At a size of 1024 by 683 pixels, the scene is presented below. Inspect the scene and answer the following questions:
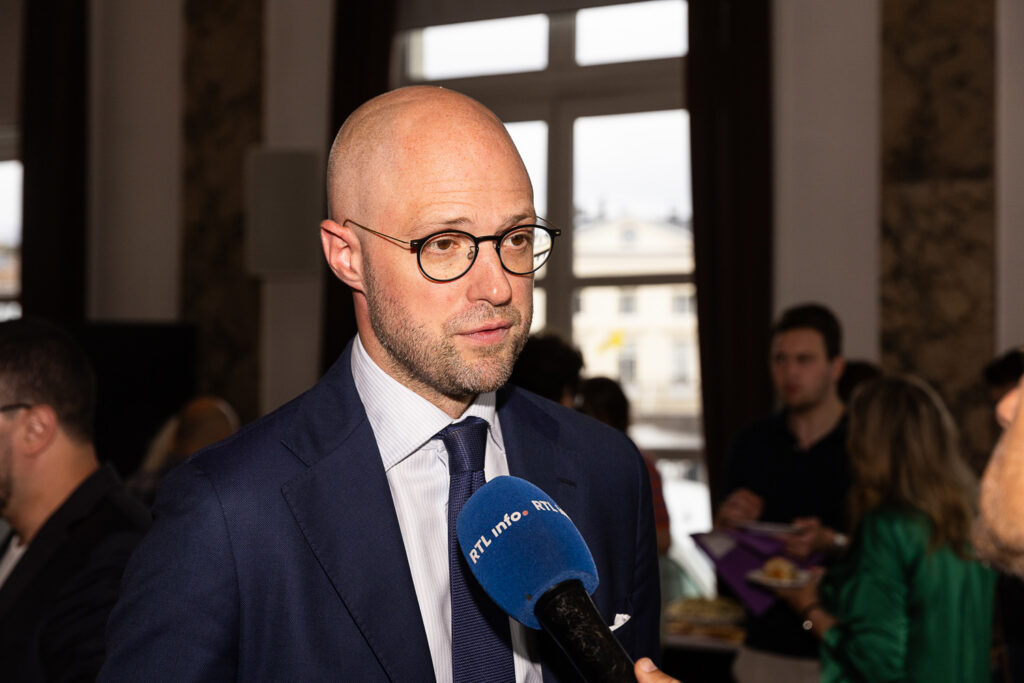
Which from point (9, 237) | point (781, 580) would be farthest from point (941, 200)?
point (9, 237)

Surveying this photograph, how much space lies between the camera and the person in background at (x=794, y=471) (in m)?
3.31

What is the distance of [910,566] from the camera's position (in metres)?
2.63

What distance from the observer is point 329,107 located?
6.67 metres

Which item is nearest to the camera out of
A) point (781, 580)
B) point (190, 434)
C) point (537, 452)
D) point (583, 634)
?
point (583, 634)

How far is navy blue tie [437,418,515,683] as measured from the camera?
118 cm

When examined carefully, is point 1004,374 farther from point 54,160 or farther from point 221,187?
point 54,160

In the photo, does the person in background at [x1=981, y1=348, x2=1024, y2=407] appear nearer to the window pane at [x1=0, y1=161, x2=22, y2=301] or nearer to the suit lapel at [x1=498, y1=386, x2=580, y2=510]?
the suit lapel at [x1=498, y1=386, x2=580, y2=510]

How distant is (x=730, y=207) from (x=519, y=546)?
4.95 metres

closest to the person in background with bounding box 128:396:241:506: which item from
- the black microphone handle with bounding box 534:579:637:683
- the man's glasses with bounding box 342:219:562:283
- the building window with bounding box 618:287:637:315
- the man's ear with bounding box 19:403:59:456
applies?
the man's ear with bounding box 19:403:59:456

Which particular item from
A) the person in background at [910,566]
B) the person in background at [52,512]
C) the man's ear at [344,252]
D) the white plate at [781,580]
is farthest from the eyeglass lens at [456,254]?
the white plate at [781,580]

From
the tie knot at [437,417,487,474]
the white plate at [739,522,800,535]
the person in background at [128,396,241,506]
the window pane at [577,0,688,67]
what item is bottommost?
the white plate at [739,522,800,535]

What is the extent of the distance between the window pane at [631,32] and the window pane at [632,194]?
39cm

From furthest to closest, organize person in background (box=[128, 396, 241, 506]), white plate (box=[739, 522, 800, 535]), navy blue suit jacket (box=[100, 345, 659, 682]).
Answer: person in background (box=[128, 396, 241, 506]), white plate (box=[739, 522, 800, 535]), navy blue suit jacket (box=[100, 345, 659, 682])

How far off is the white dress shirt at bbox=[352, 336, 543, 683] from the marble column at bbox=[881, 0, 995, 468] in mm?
4539
